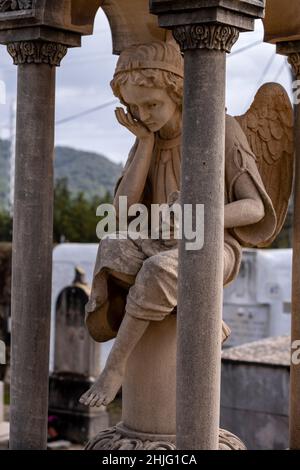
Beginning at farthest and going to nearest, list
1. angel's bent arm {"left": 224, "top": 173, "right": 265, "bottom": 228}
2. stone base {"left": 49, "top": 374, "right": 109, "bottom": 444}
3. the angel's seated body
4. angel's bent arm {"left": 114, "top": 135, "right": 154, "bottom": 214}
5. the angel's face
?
stone base {"left": 49, "top": 374, "right": 109, "bottom": 444}
angel's bent arm {"left": 114, "top": 135, "right": 154, "bottom": 214}
the angel's face
angel's bent arm {"left": 224, "top": 173, "right": 265, "bottom": 228}
the angel's seated body

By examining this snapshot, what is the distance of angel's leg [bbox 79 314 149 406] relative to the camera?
645cm

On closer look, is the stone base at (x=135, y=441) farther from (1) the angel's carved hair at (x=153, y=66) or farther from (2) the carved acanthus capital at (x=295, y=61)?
(2) the carved acanthus capital at (x=295, y=61)

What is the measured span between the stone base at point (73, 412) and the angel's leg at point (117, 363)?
15.6 m

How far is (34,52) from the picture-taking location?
6762 mm

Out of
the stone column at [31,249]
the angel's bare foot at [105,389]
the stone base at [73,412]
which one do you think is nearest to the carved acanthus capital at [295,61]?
the stone column at [31,249]

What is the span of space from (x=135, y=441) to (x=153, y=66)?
263 cm

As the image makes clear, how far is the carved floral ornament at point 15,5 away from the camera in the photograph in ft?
21.8

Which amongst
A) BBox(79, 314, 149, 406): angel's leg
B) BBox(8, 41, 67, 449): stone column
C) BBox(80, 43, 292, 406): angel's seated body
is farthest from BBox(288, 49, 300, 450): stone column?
BBox(8, 41, 67, 449): stone column

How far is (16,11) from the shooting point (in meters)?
6.66

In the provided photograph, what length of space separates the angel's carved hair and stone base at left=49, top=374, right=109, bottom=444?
15.9 m

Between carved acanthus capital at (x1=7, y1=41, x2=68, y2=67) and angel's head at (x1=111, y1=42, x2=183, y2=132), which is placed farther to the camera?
carved acanthus capital at (x1=7, y1=41, x2=68, y2=67)

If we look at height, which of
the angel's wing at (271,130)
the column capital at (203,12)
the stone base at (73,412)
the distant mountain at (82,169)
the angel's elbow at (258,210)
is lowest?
the stone base at (73,412)

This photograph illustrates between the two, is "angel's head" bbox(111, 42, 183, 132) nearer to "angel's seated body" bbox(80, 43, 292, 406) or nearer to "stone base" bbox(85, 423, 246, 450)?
"angel's seated body" bbox(80, 43, 292, 406)

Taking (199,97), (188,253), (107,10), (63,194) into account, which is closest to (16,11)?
(107,10)
